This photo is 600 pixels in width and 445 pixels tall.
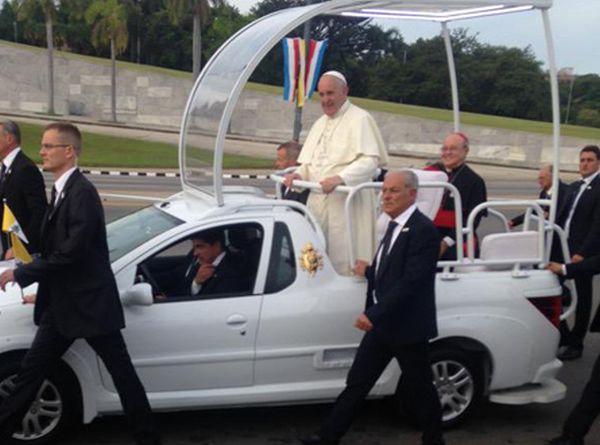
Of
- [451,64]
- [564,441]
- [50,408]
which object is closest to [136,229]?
[50,408]

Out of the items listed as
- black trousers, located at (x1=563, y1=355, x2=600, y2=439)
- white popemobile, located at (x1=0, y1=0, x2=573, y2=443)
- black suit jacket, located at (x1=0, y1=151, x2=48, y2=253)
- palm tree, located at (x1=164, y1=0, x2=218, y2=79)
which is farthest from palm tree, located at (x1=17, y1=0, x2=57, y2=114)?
black trousers, located at (x1=563, y1=355, x2=600, y2=439)

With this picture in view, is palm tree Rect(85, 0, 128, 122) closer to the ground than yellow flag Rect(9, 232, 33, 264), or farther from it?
farther from it

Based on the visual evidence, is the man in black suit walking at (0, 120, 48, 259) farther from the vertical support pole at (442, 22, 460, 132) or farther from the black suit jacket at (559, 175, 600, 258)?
the black suit jacket at (559, 175, 600, 258)

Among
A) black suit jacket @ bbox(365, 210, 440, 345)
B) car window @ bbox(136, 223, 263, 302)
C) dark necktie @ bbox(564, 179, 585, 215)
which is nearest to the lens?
black suit jacket @ bbox(365, 210, 440, 345)

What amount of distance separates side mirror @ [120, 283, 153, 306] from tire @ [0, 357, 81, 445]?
19.7 inches

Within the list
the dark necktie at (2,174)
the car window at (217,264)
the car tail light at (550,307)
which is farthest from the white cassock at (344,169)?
the dark necktie at (2,174)

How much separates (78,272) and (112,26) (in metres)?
48.0

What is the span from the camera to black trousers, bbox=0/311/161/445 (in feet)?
13.4

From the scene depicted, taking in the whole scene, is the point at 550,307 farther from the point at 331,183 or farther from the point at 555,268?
the point at 331,183

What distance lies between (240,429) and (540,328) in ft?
6.62

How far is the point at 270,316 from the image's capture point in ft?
15.2

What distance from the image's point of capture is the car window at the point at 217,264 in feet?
15.4

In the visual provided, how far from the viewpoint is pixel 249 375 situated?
463cm

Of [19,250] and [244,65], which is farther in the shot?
[244,65]
